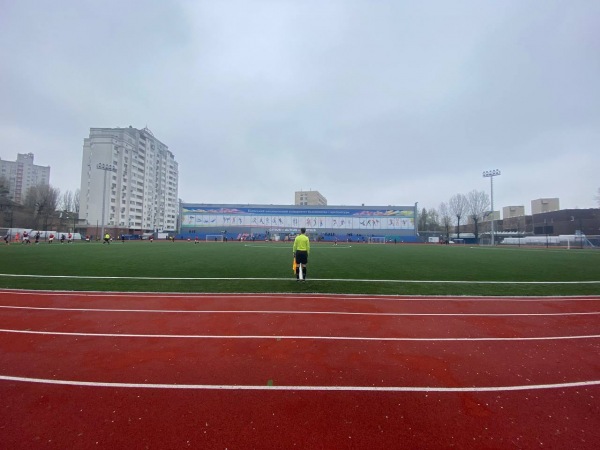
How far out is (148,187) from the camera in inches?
3888

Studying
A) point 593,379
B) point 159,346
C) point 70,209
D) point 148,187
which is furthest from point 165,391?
point 70,209

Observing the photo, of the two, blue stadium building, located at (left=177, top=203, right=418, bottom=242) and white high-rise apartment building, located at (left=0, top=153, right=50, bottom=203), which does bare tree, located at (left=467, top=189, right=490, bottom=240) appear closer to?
blue stadium building, located at (left=177, top=203, right=418, bottom=242)

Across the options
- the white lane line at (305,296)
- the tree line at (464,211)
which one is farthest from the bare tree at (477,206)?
the white lane line at (305,296)

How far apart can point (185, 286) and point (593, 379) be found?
10.9m

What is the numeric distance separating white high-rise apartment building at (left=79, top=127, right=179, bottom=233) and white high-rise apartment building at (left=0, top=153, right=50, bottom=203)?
225ft

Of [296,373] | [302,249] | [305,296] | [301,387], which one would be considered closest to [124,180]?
[302,249]

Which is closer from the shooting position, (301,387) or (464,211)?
(301,387)

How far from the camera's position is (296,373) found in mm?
4324

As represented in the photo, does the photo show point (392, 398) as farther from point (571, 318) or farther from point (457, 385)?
point (571, 318)

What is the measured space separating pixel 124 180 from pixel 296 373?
98.5m

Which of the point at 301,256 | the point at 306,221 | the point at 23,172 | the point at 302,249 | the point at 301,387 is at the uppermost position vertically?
the point at 23,172

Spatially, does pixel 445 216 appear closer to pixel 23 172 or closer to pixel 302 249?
pixel 302 249

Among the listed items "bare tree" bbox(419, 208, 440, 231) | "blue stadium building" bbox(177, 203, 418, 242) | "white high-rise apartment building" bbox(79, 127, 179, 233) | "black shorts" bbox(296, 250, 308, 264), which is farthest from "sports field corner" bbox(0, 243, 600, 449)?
"bare tree" bbox(419, 208, 440, 231)

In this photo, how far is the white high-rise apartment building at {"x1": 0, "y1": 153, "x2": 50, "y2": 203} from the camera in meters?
A: 130
